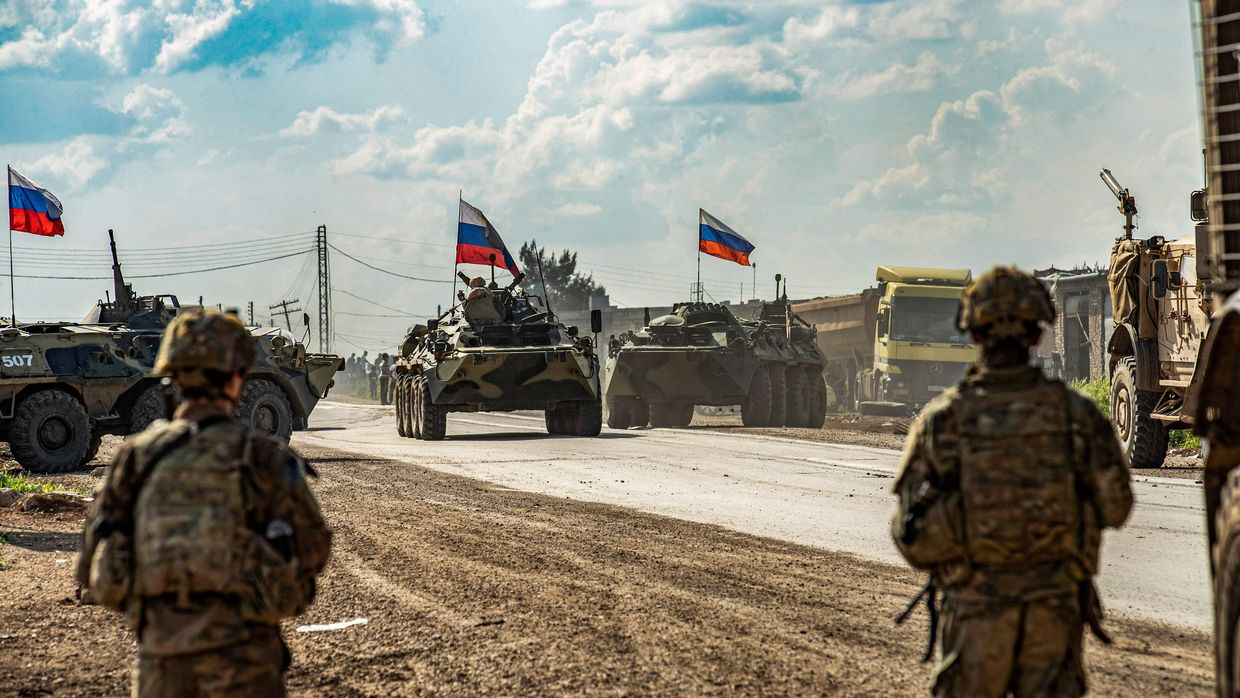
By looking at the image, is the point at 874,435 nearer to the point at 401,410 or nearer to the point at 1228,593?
the point at 401,410

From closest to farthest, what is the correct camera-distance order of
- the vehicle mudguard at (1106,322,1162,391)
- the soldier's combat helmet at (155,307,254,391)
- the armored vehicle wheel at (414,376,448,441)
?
the soldier's combat helmet at (155,307,254,391), the vehicle mudguard at (1106,322,1162,391), the armored vehicle wheel at (414,376,448,441)

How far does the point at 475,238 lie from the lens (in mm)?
29141

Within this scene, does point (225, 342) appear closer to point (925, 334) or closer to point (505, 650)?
point (505, 650)

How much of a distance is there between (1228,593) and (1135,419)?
40.5 ft

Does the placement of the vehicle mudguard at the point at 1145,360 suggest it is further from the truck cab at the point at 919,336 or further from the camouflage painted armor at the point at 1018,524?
the truck cab at the point at 919,336

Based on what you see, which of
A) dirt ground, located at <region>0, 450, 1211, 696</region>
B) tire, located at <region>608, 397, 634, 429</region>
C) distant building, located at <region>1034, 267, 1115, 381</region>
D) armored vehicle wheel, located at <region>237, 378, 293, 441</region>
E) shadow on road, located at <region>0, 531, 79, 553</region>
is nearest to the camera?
dirt ground, located at <region>0, 450, 1211, 696</region>

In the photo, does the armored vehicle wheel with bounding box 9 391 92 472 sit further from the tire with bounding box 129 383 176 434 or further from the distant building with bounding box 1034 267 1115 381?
the distant building with bounding box 1034 267 1115 381

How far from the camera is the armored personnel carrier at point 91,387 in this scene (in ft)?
54.4

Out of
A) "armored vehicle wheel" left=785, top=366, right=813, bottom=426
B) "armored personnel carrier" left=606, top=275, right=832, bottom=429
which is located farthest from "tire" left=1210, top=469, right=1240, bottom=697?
"armored vehicle wheel" left=785, top=366, right=813, bottom=426

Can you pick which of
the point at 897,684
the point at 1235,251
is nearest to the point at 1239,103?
the point at 1235,251

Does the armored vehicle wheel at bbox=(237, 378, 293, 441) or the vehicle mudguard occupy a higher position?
the vehicle mudguard

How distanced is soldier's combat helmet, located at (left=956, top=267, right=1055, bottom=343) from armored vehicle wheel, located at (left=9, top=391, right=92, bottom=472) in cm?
1486

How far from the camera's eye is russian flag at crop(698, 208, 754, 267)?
30.7 m

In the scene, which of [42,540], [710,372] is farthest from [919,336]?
[42,540]
